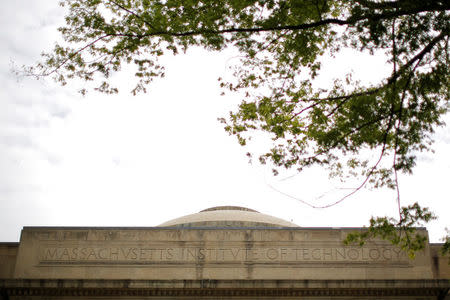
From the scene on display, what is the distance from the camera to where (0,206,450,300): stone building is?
20312mm

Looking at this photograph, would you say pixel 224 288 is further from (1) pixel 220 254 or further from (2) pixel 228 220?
(2) pixel 228 220

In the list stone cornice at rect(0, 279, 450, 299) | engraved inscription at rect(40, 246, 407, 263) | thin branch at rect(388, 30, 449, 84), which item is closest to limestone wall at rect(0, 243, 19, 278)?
engraved inscription at rect(40, 246, 407, 263)

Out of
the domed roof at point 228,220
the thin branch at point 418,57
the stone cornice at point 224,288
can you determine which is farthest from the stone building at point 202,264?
the thin branch at point 418,57

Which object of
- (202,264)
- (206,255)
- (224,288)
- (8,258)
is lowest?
(224,288)

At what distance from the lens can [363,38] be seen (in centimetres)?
1271

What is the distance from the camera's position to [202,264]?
72.4 ft

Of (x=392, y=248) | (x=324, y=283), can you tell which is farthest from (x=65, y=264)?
(x=392, y=248)

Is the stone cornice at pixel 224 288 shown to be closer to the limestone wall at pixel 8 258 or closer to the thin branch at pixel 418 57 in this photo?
the limestone wall at pixel 8 258

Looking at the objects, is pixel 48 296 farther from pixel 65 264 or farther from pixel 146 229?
pixel 146 229

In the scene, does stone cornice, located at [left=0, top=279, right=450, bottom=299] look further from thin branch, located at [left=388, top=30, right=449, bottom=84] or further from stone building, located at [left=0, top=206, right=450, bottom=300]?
thin branch, located at [left=388, top=30, right=449, bottom=84]

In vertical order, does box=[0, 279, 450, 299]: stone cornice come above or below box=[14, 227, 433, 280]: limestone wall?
below

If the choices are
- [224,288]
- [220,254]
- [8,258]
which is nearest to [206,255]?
[220,254]

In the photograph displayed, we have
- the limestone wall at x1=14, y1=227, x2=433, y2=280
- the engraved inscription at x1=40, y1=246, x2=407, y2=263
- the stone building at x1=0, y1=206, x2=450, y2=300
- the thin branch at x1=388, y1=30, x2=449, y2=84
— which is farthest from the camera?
the engraved inscription at x1=40, y1=246, x2=407, y2=263

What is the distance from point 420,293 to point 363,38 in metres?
11.4
